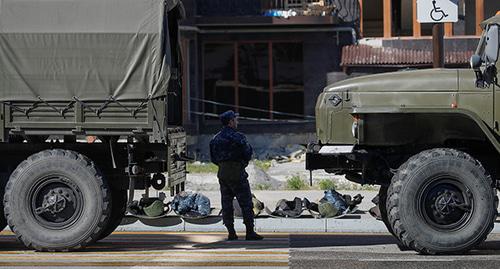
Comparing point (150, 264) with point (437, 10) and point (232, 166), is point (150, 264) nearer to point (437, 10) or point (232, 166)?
point (232, 166)

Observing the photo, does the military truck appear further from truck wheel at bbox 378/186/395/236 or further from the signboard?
the signboard

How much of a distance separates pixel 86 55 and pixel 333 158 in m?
3.15

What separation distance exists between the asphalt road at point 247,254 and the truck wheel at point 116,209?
20cm

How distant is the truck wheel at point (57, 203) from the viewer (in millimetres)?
12633

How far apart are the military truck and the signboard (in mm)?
3036

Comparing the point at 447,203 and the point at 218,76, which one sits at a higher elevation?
the point at 218,76

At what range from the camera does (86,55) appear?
12.7 meters

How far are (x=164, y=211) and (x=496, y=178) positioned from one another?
4817mm

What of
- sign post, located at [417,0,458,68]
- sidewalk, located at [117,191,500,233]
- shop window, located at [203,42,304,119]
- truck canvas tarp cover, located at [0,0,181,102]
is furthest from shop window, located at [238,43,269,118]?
truck canvas tarp cover, located at [0,0,181,102]

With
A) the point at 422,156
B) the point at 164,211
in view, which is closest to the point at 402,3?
the point at 164,211

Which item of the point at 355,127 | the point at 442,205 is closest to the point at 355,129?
the point at 355,127

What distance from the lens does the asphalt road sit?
11.7m

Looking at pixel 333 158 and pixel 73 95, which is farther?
pixel 333 158

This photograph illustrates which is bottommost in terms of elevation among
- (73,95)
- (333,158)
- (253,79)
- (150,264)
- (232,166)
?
(150,264)
